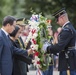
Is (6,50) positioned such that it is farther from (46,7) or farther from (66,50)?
(46,7)

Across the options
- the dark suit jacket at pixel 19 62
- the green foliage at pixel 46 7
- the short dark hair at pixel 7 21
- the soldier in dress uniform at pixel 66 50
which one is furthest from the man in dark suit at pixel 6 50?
the green foliage at pixel 46 7

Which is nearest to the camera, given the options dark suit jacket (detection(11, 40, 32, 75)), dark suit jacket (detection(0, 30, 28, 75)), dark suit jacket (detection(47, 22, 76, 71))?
dark suit jacket (detection(0, 30, 28, 75))

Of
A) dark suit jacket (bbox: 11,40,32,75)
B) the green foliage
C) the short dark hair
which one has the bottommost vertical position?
dark suit jacket (bbox: 11,40,32,75)

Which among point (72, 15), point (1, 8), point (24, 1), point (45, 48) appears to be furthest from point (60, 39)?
point (1, 8)

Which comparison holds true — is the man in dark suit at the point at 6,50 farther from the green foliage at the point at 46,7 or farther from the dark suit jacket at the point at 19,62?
the green foliage at the point at 46,7

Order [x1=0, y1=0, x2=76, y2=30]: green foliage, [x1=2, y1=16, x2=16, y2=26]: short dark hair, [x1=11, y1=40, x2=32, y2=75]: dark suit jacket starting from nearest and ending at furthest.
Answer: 1. [x1=2, y1=16, x2=16, y2=26]: short dark hair
2. [x1=11, y1=40, x2=32, y2=75]: dark suit jacket
3. [x1=0, y1=0, x2=76, y2=30]: green foliage

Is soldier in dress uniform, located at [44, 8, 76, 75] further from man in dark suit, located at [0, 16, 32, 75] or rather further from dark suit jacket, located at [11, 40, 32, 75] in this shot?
man in dark suit, located at [0, 16, 32, 75]

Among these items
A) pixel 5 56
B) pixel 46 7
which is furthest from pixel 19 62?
pixel 46 7

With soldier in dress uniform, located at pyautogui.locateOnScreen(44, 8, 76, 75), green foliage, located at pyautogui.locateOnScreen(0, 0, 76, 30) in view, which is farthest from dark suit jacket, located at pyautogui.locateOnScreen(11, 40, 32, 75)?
green foliage, located at pyautogui.locateOnScreen(0, 0, 76, 30)

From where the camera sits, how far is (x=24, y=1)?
2383 cm

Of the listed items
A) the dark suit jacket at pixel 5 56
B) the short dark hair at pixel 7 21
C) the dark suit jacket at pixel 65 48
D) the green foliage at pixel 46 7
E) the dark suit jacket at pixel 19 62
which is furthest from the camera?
the green foliage at pixel 46 7

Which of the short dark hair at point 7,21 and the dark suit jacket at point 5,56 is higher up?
the short dark hair at point 7,21

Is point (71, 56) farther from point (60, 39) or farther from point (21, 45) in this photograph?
point (21, 45)

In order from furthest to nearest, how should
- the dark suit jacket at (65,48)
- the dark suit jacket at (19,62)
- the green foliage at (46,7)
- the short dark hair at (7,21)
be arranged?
the green foliage at (46,7)
the dark suit jacket at (19,62)
the dark suit jacket at (65,48)
the short dark hair at (7,21)
